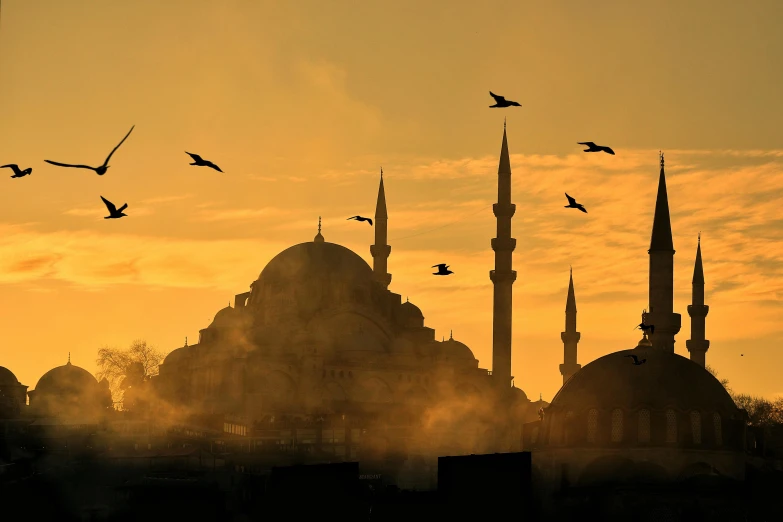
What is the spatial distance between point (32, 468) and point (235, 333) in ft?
53.8

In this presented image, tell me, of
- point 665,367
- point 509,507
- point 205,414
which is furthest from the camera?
point 205,414

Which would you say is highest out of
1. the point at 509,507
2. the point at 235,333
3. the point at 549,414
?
the point at 235,333

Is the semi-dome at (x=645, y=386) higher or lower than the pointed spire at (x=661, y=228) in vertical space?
lower

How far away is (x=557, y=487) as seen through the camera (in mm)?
48969

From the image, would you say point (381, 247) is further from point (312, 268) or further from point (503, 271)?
point (503, 271)

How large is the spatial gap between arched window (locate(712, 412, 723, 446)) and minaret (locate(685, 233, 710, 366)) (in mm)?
12549

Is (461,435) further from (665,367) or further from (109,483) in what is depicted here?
(109,483)

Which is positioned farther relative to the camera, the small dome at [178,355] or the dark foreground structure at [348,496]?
the small dome at [178,355]

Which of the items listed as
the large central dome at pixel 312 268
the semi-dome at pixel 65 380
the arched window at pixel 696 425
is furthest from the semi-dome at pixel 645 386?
the semi-dome at pixel 65 380

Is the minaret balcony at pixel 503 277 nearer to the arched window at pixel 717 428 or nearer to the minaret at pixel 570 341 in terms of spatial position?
the minaret at pixel 570 341

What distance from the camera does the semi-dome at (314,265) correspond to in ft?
220

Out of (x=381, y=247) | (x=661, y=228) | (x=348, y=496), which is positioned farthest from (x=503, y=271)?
(x=348, y=496)

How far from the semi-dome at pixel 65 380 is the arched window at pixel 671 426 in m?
30.7

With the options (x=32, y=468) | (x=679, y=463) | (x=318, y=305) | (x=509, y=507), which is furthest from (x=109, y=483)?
(x=318, y=305)
